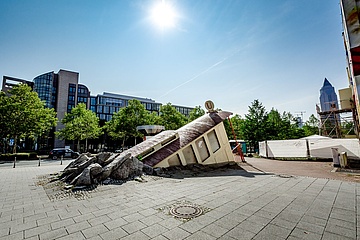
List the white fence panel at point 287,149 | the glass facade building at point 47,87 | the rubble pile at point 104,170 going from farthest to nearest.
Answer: the glass facade building at point 47,87, the white fence panel at point 287,149, the rubble pile at point 104,170

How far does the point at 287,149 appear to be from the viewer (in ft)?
62.1

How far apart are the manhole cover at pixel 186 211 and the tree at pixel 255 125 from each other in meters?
27.7

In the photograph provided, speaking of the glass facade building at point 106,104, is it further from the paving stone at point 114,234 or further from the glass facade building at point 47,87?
the paving stone at point 114,234

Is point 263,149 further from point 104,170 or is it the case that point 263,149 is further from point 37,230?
point 37,230

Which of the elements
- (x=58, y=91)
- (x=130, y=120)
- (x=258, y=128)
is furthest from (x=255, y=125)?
(x=58, y=91)

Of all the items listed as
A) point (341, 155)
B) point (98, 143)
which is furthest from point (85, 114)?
point (341, 155)

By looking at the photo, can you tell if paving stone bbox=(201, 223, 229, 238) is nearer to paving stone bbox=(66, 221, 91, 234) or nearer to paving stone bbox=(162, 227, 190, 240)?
paving stone bbox=(162, 227, 190, 240)

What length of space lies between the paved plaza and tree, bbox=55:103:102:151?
96.4 feet

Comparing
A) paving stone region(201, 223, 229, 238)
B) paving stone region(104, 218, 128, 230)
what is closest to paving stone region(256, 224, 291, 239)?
paving stone region(201, 223, 229, 238)

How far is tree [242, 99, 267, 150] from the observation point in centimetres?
2938

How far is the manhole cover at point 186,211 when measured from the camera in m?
4.13

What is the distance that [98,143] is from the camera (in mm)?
57438

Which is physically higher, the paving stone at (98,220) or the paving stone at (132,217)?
the paving stone at (98,220)

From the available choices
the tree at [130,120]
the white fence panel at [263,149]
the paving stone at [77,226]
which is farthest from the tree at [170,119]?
the paving stone at [77,226]
